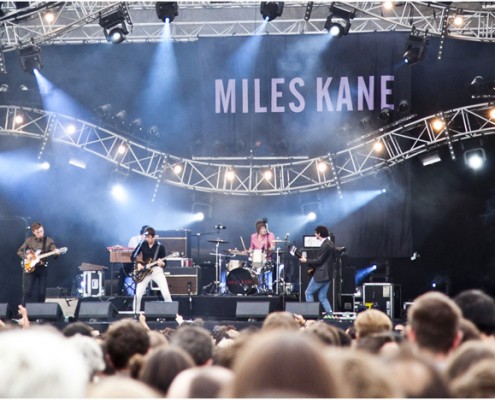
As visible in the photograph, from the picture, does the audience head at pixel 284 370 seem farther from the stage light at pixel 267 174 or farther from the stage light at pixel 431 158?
the stage light at pixel 267 174

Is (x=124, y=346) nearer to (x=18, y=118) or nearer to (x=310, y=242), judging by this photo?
(x=310, y=242)

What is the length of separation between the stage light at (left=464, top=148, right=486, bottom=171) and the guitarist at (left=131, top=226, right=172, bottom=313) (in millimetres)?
6711

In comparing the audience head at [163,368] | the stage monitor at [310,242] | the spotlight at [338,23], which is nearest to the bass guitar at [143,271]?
the stage monitor at [310,242]

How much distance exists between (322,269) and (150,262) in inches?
124

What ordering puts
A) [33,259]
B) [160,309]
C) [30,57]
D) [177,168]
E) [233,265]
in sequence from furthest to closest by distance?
[177,168] → [233,265] → [30,57] → [33,259] → [160,309]

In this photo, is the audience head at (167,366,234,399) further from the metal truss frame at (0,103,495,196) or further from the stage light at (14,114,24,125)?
the stage light at (14,114,24,125)

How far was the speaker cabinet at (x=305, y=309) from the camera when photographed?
50.2 feet

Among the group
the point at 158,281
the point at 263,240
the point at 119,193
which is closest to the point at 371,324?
the point at 158,281

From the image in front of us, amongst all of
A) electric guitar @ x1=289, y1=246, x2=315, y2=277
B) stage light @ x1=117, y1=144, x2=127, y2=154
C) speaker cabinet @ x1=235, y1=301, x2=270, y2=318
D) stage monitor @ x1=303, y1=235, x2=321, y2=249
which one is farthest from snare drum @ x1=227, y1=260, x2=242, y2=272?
stage light @ x1=117, y1=144, x2=127, y2=154

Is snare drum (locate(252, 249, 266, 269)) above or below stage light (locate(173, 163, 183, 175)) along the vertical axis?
below

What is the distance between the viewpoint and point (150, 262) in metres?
17.4

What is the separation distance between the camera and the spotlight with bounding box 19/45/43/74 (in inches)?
739

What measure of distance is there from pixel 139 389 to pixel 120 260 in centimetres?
1687

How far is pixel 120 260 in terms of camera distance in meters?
19.3
